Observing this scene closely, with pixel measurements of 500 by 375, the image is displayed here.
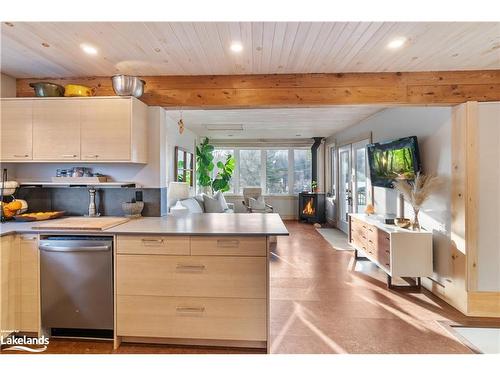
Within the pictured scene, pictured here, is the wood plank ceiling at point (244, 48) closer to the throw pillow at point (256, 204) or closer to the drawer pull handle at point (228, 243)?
the drawer pull handle at point (228, 243)

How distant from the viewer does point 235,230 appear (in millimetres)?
2074

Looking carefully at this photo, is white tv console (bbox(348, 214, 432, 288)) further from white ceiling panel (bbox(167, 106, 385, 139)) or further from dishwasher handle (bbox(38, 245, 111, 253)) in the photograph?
dishwasher handle (bbox(38, 245, 111, 253))

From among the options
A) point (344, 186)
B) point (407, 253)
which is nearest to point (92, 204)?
point (407, 253)

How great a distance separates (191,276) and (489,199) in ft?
9.26

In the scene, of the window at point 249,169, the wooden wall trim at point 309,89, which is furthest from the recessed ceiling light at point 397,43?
the window at point 249,169

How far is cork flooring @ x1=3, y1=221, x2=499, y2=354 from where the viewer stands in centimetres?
208

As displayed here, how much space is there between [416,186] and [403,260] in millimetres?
838

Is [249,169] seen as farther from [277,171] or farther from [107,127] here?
[107,127]

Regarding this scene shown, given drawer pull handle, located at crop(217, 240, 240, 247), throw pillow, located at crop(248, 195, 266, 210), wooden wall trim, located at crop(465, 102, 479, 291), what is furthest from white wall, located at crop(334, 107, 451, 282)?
throw pillow, located at crop(248, 195, 266, 210)

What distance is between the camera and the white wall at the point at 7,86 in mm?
2693

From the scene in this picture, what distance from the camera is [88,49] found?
2240 mm

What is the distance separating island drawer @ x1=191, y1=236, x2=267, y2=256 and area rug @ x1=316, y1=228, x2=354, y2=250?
3.35m
